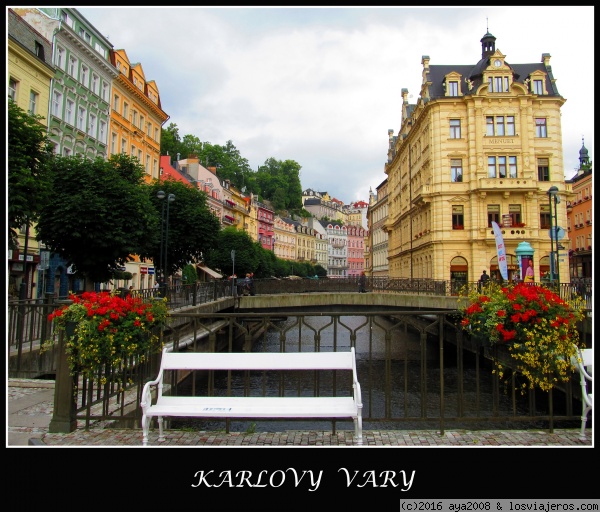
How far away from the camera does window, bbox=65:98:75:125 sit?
3183 cm

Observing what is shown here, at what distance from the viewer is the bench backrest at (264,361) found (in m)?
5.45

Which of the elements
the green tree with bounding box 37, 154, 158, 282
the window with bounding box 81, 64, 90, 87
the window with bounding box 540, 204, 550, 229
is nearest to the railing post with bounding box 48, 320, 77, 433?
the green tree with bounding box 37, 154, 158, 282

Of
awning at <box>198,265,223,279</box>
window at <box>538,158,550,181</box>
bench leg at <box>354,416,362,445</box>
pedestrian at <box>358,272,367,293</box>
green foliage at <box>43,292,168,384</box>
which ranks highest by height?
window at <box>538,158,550,181</box>

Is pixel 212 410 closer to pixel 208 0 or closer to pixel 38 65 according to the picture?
pixel 208 0

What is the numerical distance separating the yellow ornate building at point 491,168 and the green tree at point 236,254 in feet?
79.2

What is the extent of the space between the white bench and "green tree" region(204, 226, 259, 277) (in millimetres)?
50374

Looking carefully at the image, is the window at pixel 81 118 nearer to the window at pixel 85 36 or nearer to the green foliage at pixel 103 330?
the window at pixel 85 36

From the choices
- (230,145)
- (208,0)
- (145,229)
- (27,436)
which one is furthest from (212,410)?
(230,145)

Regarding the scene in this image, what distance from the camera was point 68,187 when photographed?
21.3m

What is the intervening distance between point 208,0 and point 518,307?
469 centimetres

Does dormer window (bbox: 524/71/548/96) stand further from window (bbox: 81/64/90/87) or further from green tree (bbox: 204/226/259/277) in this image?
window (bbox: 81/64/90/87)

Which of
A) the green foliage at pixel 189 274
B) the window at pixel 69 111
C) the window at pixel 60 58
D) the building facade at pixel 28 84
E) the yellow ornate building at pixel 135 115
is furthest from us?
the green foliage at pixel 189 274

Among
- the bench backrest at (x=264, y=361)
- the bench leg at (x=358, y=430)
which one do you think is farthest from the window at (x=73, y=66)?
the bench leg at (x=358, y=430)

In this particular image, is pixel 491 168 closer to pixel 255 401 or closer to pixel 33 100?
pixel 33 100
